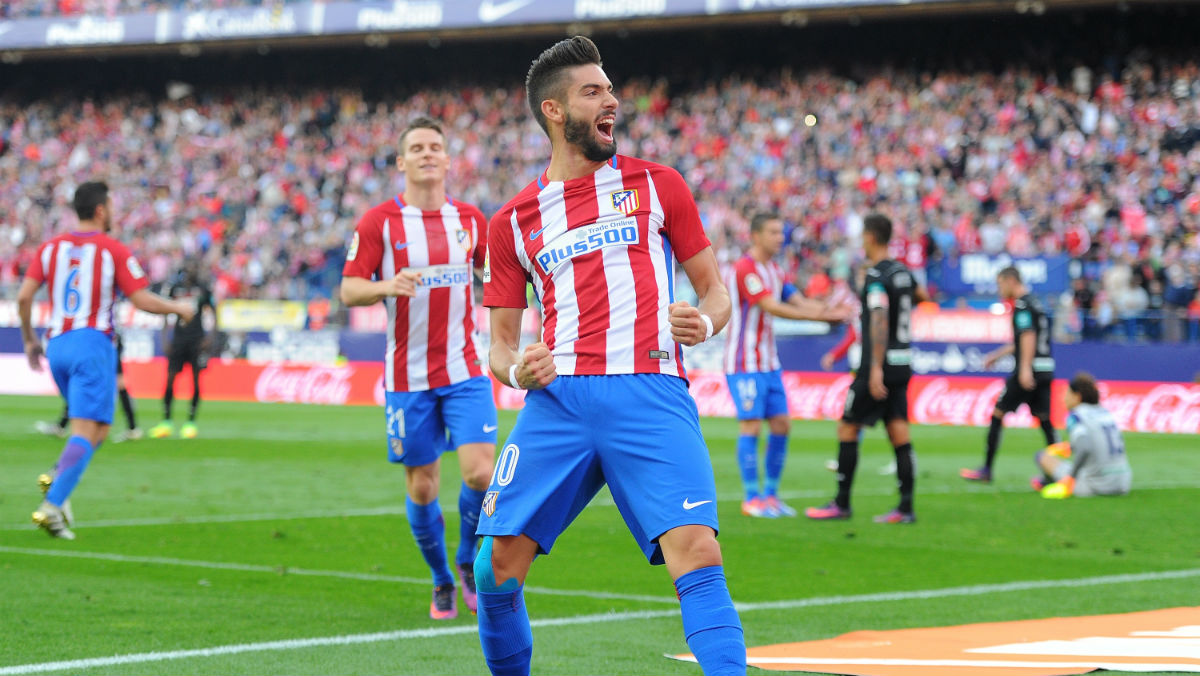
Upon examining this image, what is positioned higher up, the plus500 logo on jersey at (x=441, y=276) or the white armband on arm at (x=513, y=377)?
the plus500 logo on jersey at (x=441, y=276)

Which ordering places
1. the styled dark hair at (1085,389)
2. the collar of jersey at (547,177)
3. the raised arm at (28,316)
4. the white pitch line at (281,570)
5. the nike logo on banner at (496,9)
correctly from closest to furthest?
the collar of jersey at (547,177) → the white pitch line at (281,570) → the raised arm at (28,316) → the styled dark hair at (1085,389) → the nike logo on banner at (496,9)

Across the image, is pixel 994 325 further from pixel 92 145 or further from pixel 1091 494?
pixel 92 145

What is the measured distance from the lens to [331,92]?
Result: 146ft

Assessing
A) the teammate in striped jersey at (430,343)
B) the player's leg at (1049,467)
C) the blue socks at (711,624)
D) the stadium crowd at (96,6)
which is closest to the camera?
the blue socks at (711,624)

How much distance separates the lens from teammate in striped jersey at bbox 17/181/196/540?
389 inches

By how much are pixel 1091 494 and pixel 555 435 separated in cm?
1073

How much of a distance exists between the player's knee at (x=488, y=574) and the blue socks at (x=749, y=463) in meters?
7.78

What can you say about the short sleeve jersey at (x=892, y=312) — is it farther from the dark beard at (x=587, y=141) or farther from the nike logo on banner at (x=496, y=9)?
the nike logo on banner at (x=496, y=9)

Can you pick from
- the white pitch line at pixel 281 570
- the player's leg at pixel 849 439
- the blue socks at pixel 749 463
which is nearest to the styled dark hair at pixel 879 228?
the player's leg at pixel 849 439

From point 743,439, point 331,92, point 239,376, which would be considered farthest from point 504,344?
point 331,92

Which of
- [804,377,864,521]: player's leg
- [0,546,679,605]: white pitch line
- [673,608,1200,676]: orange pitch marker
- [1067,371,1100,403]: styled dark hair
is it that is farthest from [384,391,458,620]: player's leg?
[1067,371,1100,403]: styled dark hair

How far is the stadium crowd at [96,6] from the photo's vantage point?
4403 cm

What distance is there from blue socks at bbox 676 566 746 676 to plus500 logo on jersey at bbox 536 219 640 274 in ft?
3.40

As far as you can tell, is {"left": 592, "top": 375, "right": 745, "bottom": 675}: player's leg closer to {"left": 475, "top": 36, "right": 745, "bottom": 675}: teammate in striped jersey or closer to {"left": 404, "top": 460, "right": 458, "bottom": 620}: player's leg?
{"left": 475, "top": 36, "right": 745, "bottom": 675}: teammate in striped jersey
